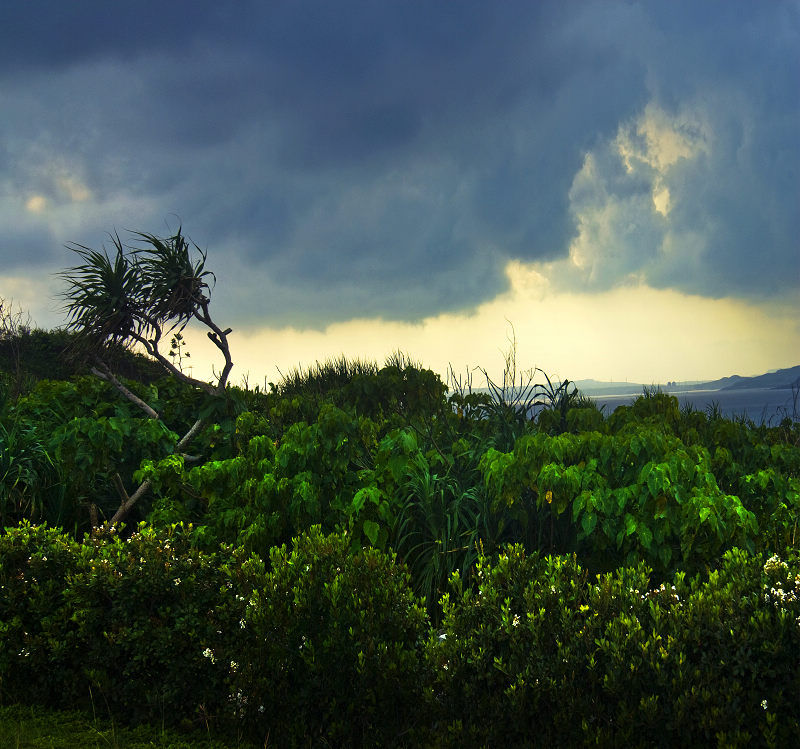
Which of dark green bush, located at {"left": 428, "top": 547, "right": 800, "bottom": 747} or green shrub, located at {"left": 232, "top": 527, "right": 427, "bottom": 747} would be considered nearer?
dark green bush, located at {"left": 428, "top": 547, "right": 800, "bottom": 747}

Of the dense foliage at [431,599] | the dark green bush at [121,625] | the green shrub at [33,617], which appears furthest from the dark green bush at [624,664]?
the green shrub at [33,617]

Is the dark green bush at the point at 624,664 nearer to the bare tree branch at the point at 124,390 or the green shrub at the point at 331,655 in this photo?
the green shrub at the point at 331,655

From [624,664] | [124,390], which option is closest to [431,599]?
[624,664]

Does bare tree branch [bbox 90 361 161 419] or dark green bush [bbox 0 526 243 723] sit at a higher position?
bare tree branch [bbox 90 361 161 419]

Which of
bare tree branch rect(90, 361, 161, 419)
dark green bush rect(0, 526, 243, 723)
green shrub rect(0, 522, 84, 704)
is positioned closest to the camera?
dark green bush rect(0, 526, 243, 723)

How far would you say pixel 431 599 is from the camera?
494 cm

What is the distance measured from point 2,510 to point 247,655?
4.53 metres

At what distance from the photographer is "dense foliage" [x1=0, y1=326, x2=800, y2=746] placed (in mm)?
3113

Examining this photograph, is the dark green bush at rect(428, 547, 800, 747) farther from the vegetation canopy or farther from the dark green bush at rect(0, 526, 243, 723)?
the dark green bush at rect(0, 526, 243, 723)

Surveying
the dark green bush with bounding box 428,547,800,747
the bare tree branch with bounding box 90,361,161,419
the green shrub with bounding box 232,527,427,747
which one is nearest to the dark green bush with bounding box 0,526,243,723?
the green shrub with bounding box 232,527,427,747

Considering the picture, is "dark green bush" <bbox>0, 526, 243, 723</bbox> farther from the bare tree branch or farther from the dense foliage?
the bare tree branch

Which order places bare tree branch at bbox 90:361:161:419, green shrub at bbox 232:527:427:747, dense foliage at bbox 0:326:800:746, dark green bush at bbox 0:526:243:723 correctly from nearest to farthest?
1. dense foliage at bbox 0:326:800:746
2. green shrub at bbox 232:527:427:747
3. dark green bush at bbox 0:526:243:723
4. bare tree branch at bbox 90:361:161:419

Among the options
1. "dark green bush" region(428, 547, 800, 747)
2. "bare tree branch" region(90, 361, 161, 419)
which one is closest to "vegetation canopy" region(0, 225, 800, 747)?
"dark green bush" region(428, 547, 800, 747)

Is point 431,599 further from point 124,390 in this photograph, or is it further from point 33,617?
point 124,390
